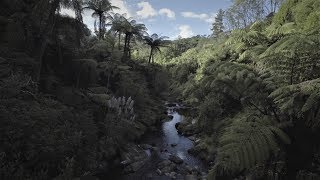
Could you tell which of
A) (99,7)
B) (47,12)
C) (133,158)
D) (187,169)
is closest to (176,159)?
(187,169)

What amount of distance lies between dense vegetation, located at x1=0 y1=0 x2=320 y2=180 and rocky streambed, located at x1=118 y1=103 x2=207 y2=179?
44cm

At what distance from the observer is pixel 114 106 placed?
10727mm

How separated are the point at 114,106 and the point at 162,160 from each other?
2432mm

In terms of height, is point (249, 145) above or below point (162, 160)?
above

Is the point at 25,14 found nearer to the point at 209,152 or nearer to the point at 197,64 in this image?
the point at 209,152

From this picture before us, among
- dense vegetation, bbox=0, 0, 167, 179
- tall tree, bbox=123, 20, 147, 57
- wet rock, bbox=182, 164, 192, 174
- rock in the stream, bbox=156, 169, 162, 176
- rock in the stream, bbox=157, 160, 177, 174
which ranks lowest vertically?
wet rock, bbox=182, 164, 192, 174

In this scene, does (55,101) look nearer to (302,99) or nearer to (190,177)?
(190,177)

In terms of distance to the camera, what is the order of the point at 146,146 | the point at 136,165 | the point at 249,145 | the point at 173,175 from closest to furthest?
A: the point at 249,145
the point at 173,175
the point at 136,165
the point at 146,146

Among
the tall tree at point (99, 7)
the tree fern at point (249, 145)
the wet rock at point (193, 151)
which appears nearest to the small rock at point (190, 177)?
the wet rock at point (193, 151)

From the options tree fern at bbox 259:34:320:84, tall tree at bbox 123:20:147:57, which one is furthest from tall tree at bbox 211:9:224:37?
tree fern at bbox 259:34:320:84

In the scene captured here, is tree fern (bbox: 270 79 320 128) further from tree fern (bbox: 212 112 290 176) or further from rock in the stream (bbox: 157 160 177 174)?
rock in the stream (bbox: 157 160 177 174)

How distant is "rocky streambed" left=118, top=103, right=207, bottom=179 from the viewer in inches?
366

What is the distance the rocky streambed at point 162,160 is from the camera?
30.5ft

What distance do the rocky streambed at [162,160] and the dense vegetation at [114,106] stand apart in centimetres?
44
